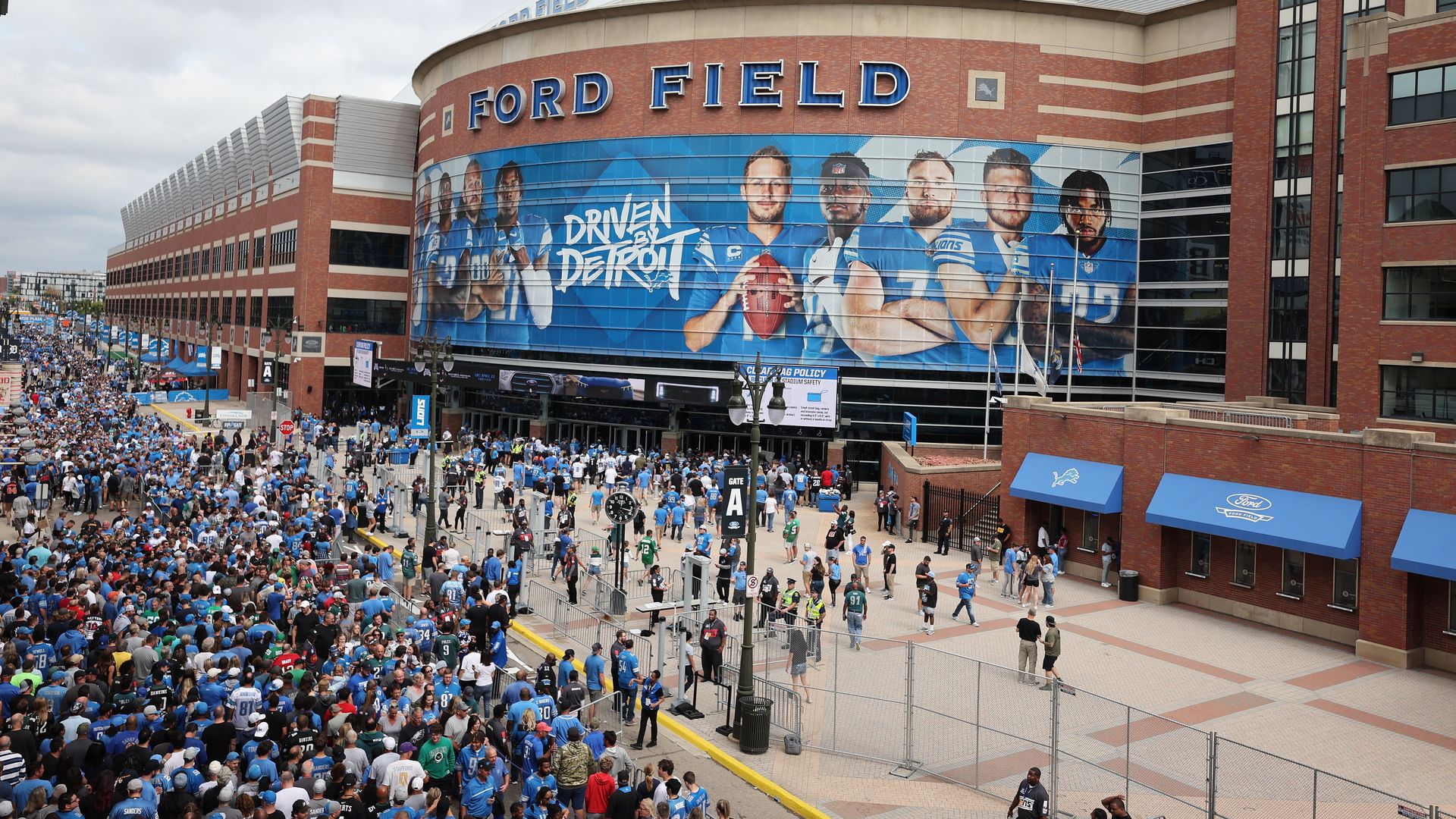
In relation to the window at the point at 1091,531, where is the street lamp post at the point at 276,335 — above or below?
above

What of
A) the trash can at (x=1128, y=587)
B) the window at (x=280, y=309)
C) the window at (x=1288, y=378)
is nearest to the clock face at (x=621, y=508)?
the trash can at (x=1128, y=587)

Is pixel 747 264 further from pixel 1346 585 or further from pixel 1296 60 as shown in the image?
pixel 1346 585

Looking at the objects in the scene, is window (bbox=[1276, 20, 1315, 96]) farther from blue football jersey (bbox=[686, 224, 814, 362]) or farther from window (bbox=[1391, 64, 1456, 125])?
blue football jersey (bbox=[686, 224, 814, 362])

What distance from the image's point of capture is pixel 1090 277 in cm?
5634

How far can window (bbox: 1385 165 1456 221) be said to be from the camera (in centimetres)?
3038

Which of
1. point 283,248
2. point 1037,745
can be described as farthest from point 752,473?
point 283,248

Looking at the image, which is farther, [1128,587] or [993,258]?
[993,258]

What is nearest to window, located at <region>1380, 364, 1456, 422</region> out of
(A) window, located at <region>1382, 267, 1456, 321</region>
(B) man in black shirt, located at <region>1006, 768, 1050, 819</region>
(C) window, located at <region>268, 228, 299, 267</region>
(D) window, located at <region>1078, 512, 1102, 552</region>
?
(A) window, located at <region>1382, 267, 1456, 321</region>

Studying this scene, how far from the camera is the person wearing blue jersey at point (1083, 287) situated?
5509cm

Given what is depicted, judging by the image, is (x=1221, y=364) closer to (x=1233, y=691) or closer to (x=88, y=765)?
(x=1233, y=691)

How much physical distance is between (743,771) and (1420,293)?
2673 centimetres

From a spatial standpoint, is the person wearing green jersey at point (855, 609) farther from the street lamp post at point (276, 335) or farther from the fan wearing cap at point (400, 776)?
the street lamp post at point (276, 335)

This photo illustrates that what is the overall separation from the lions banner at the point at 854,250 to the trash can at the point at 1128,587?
22.0m

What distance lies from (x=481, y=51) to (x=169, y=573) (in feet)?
163
